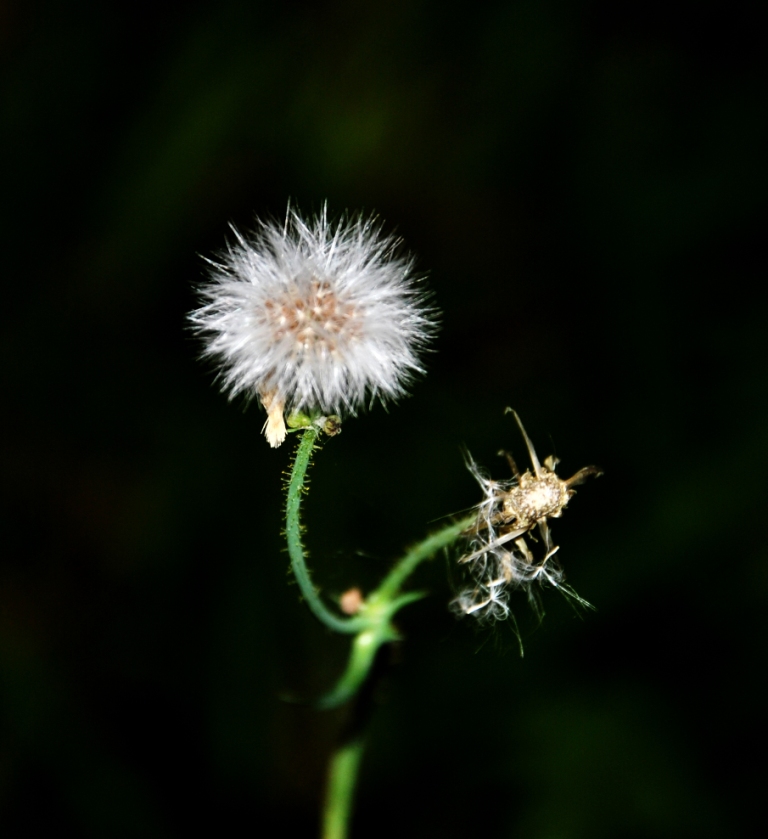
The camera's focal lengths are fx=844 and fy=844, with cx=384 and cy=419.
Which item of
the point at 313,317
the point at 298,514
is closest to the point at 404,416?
the point at 313,317

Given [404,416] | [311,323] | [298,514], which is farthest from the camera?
[404,416]

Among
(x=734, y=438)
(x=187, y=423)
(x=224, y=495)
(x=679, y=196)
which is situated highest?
(x=679, y=196)

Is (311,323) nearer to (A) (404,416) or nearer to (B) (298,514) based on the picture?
(B) (298,514)

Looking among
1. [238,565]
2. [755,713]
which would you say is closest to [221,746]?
[238,565]

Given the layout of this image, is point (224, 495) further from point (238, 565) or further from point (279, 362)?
point (279, 362)

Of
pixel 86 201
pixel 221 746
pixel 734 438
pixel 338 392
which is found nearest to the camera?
pixel 338 392

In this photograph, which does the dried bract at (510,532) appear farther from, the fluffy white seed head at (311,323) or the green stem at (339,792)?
the green stem at (339,792)

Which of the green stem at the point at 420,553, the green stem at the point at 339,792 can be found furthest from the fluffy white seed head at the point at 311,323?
the green stem at the point at 339,792
